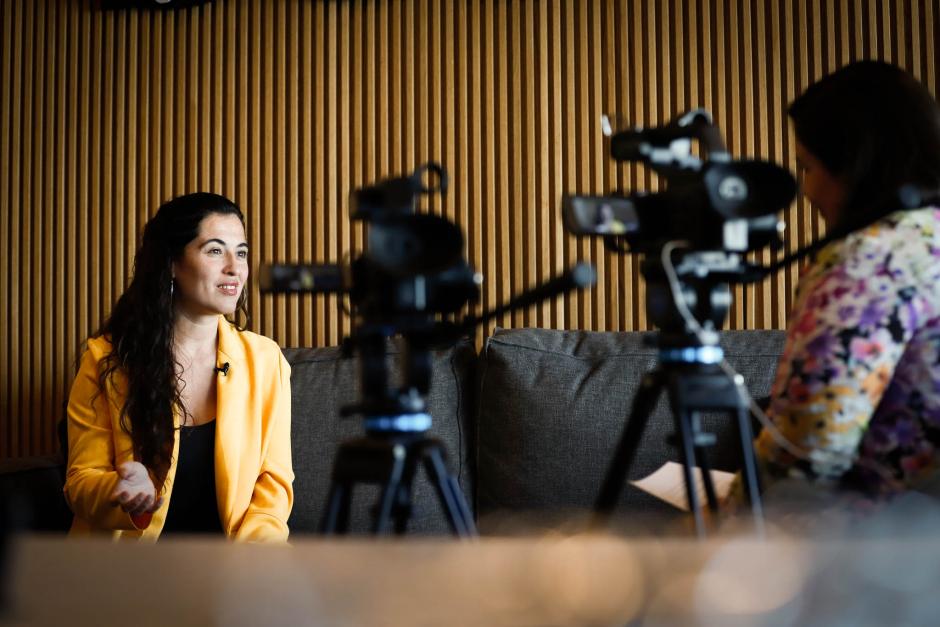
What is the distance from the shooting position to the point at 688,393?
49.2 inches

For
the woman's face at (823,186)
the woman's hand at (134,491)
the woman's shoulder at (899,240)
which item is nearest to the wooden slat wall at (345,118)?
the woman's hand at (134,491)

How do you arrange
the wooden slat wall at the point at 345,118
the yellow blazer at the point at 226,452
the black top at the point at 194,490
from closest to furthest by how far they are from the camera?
1. the yellow blazer at the point at 226,452
2. the black top at the point at 194,490
3. the wooden slat wall at the point at 345,118

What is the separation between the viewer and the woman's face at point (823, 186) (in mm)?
1585

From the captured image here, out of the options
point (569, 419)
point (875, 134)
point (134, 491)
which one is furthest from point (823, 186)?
point (134, 491)

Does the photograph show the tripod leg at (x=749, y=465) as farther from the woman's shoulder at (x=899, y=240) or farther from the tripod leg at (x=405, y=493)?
the tripod leg at (x=405, y=493)

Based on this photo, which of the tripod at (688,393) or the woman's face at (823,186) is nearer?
the tripod at (688,393)

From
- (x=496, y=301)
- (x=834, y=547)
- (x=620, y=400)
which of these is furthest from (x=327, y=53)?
(x=834, y=547)

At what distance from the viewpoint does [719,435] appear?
8.98ft

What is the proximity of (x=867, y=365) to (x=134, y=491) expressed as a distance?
166 centimetres

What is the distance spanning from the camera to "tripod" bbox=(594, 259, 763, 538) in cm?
125

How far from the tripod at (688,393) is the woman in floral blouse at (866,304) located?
14 centimetres

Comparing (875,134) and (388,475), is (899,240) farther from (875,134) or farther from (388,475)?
(388,475)

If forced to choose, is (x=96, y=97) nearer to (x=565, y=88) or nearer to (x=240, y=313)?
(x=240, y=313)

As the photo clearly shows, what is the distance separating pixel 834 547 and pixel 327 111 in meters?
3.17
